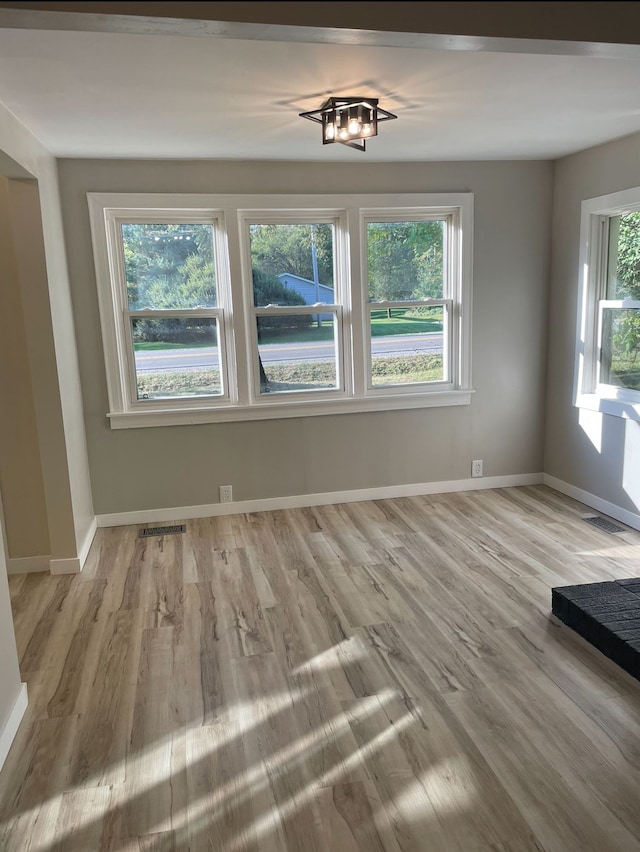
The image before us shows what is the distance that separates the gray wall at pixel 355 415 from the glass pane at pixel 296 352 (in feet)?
1.00

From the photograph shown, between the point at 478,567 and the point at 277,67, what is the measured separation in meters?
2.77

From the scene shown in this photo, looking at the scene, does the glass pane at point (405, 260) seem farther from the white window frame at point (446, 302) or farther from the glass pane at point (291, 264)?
the glass pane at point (291, 264)

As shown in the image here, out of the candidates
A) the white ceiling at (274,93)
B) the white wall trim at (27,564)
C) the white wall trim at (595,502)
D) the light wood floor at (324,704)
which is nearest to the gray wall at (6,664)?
the light wood floor at (324,704)

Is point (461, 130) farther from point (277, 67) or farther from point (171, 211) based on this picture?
point (171, 211)

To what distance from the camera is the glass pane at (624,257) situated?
4098 millimetres

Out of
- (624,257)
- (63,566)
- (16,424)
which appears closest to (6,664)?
(63,566)

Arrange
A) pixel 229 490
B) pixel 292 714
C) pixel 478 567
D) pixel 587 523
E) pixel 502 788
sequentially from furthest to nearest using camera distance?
pixel 229 490
pixel 587 523
pixel 478 567
pixel 292 714
pixel 502 788

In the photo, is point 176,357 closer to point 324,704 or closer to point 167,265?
point 167,265

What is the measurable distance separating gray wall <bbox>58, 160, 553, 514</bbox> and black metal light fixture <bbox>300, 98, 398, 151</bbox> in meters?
1.36

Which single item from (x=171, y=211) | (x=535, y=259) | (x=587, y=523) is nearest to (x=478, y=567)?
(x=587, y=523)

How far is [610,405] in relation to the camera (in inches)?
168

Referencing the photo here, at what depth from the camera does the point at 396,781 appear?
2006mm

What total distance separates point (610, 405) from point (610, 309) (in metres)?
0.69

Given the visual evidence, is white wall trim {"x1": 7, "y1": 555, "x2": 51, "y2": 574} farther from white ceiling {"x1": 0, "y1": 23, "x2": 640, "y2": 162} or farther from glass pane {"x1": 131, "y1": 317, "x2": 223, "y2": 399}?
white ceiling {"x1": 0, "y1": 23, "x2": 640, "y2": 162}
